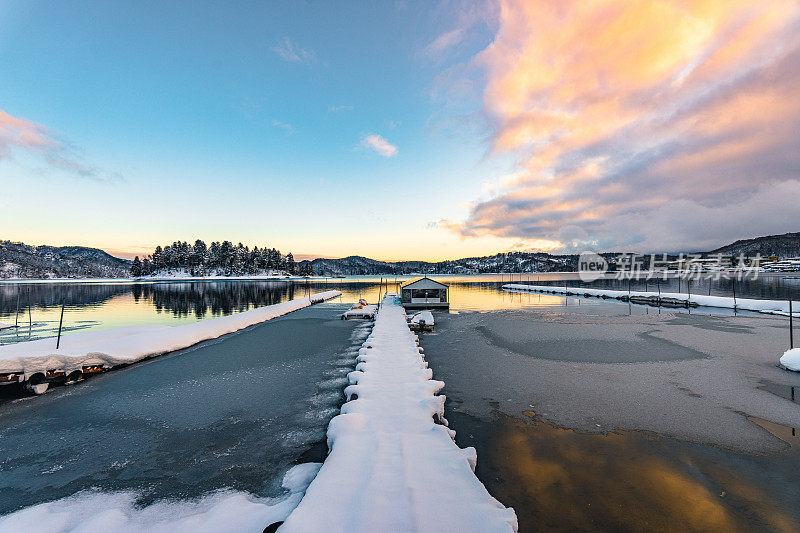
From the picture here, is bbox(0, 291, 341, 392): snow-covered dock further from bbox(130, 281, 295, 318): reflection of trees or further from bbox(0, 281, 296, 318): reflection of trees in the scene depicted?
bbox(0, 281, 296, 318): reflection of trees

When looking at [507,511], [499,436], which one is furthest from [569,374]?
[507,511]

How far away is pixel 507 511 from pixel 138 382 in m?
18.9

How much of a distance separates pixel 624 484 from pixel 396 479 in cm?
592

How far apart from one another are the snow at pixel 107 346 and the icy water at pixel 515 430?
1.28 metres

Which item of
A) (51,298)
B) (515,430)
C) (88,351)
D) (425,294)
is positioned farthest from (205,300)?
(515,430)

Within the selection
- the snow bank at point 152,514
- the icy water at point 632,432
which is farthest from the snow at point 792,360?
the snow bank at point 152,514

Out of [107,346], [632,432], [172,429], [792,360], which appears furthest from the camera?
[107,346]

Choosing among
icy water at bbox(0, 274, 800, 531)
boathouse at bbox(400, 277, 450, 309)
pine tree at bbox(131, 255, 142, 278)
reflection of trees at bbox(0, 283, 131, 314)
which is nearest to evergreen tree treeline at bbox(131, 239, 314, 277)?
pine tree at bbox(131, 255, 142, 278)

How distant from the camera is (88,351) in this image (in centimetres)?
1789

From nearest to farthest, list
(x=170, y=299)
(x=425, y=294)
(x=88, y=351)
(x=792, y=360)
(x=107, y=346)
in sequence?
(x=792, y=360)
(x=88, y=351)
(x=107, y=346)
(x=425, y=294)
(x=170, y=299)

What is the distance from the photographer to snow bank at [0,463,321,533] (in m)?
6.44

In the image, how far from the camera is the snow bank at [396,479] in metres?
5.91

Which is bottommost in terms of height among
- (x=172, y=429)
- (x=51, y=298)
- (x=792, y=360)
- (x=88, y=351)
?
(x=172, y=429)

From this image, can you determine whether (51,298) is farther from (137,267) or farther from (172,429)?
(137,267)
